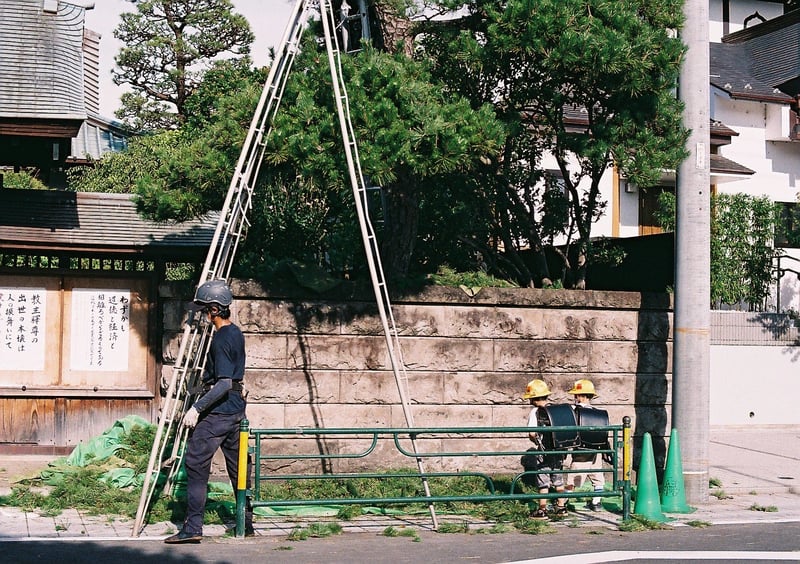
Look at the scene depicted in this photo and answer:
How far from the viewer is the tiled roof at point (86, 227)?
1326 cm

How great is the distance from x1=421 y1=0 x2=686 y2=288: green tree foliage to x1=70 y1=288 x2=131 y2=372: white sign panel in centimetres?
524

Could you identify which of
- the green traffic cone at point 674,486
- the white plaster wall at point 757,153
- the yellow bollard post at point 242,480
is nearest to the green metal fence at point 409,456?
the yellow bollard post at point 242,480

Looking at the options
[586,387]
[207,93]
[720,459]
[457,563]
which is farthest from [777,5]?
[457,563]

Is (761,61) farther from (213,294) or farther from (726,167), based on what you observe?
(213,294)

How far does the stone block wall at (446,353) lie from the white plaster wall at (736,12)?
89.7 feet

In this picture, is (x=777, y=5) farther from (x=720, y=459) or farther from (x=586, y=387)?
(x=586, y=387)

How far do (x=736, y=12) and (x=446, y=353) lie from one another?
30.9 m

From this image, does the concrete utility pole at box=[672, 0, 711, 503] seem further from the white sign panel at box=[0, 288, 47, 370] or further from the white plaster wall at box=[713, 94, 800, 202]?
the white plaster wall at box=[713, 94, 800, 202]

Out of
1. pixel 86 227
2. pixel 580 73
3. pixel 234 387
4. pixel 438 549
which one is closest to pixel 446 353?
pixel 580 73

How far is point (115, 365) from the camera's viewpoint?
13.5 meters

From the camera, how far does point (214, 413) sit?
353 inches

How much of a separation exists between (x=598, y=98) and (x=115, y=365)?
7.05 m

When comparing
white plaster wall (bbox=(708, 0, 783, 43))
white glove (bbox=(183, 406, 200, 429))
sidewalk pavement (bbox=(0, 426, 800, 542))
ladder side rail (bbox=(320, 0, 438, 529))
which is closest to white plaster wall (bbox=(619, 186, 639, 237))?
sidewalk pavement (bbox=(0, 426, 800, 542))

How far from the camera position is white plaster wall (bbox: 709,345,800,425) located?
2002 centimetres
